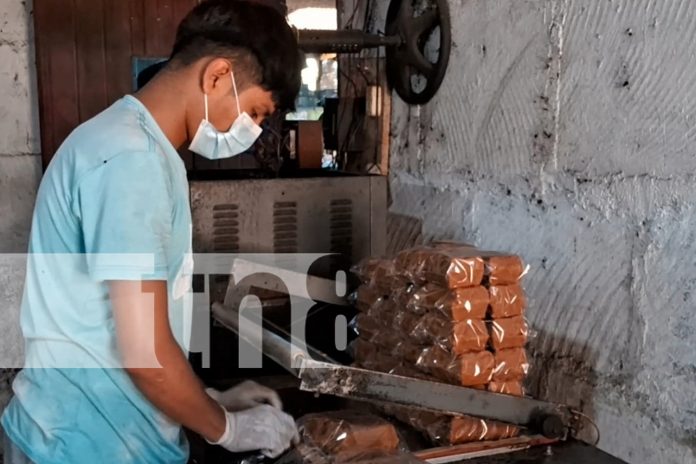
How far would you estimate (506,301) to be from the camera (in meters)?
1.50

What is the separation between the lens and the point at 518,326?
4.99ft

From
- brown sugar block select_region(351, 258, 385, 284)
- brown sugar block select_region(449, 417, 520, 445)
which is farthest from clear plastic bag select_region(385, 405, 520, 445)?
brown sugar block select_region(351, 258, 385, 284)

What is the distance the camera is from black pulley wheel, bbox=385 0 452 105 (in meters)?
2.21

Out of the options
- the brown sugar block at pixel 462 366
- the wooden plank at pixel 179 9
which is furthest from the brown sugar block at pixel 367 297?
the wooden plank at pixel 179 9

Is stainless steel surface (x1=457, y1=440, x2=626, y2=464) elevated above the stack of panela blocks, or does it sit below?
below

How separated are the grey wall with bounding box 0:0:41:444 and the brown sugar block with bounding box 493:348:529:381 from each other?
7.33 feet

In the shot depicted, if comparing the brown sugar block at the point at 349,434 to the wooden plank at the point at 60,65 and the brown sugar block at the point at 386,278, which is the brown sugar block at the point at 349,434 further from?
the wooden plank at the point at 60,65

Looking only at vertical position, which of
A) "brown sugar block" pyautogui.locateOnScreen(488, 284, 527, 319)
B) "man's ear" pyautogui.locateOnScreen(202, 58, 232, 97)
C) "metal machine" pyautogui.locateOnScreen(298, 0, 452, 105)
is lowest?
"brown sugar block" pyautogui.locateOnScreen(488, 284, 527, 319)

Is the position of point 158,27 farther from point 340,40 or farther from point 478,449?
point 478,449

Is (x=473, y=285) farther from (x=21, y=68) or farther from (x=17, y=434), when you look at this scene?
(x=21, y=68)

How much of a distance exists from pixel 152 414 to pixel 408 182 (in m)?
1.38

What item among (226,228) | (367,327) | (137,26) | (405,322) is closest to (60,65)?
(137,26)

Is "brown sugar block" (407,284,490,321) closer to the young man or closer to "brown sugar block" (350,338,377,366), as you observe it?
"brown sugar block" (350,338,377,366)

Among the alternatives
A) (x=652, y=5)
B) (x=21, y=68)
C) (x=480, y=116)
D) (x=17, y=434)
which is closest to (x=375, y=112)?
(x=480, y=116)
